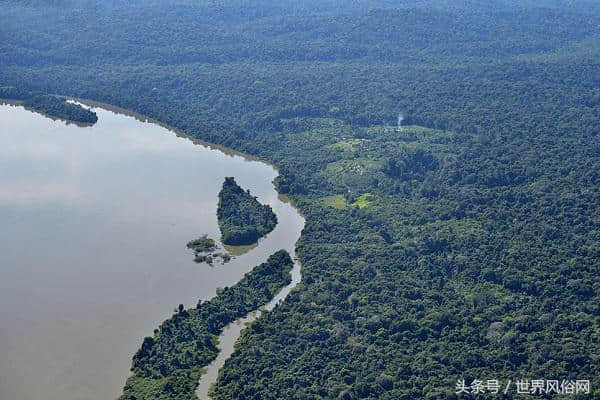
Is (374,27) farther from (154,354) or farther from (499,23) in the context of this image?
(154,354)

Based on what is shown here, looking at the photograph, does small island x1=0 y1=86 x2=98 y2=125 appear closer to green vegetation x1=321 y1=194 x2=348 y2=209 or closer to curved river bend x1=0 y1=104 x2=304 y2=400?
curved river bend x1=0 y1=104 x2=304 y2=400

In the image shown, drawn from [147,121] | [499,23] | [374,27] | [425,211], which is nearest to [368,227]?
[425,211]

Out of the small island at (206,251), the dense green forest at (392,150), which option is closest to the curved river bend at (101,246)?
the small island at (206,251)

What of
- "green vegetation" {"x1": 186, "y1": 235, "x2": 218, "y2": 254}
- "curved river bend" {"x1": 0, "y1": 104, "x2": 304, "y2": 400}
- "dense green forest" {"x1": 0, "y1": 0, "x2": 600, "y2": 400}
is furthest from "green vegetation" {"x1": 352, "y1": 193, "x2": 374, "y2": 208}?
"green vegetation" {"x1": 186, "y1": 235, "x2": 218, "y2": 254}

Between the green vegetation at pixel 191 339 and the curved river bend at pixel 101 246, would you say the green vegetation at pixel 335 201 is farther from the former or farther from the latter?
the green vegetation at pixel 191 339

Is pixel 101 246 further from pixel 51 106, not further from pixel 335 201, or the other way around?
pixel 51 106

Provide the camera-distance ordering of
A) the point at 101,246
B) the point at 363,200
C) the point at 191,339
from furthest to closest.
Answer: the point at 363,200 → the point at 101,246 → the point at 191,339

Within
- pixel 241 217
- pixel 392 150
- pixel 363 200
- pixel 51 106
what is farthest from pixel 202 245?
pixel 51 106
